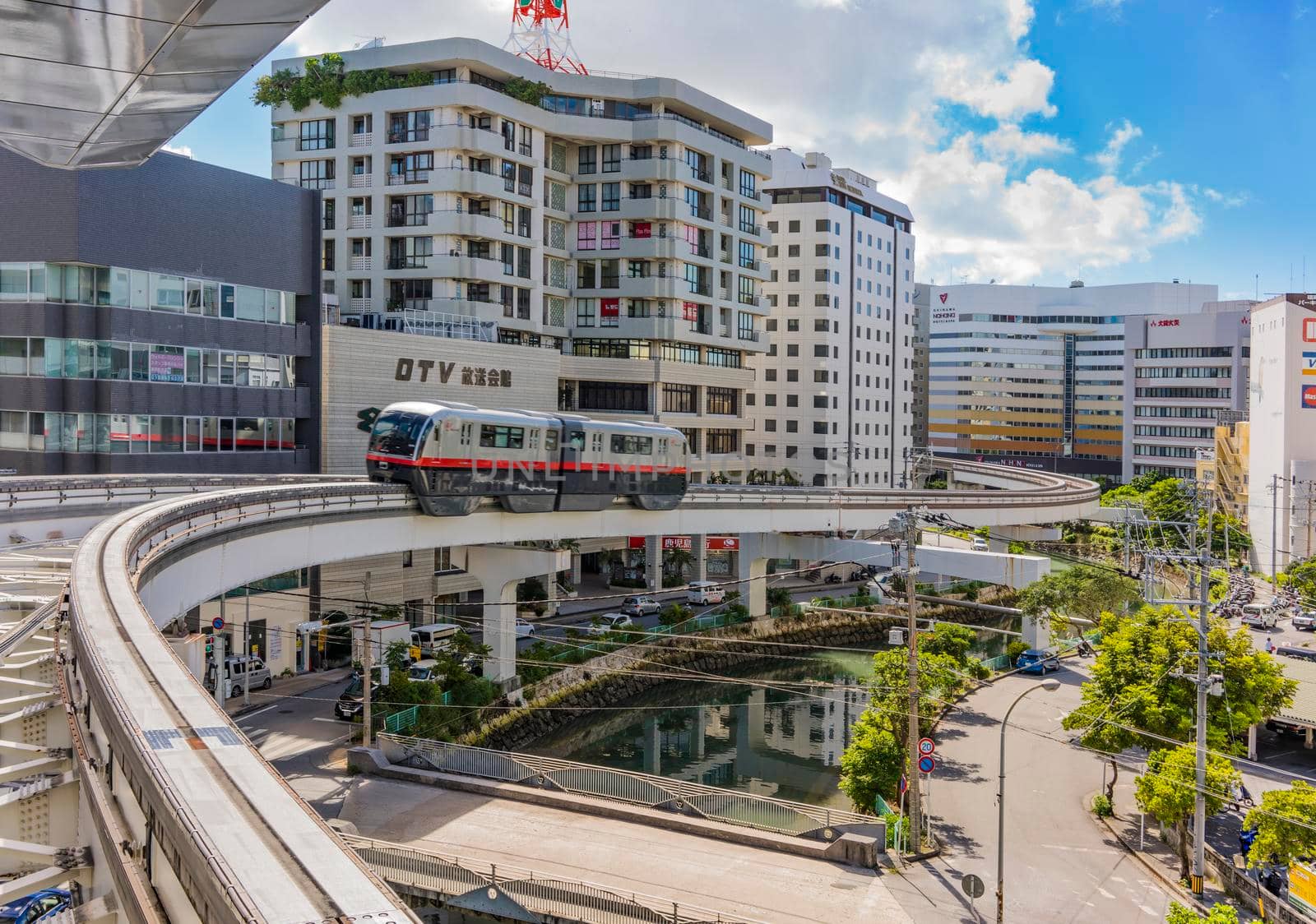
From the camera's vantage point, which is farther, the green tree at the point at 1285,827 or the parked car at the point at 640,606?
the parked car at the point at 640,606

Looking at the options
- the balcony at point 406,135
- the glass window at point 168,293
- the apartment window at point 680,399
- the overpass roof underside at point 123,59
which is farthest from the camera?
the apartment window at point 680,399

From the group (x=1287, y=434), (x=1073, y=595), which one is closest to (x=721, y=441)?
(x=1073, y=595)

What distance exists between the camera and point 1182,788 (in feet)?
75.2

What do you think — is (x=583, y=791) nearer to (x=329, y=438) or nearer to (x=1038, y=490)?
(x=329, y=438)

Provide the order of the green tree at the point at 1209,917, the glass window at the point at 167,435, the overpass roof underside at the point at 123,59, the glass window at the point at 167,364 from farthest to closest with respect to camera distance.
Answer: the glass window at the point at 167,435, the glass window at the point at 167,364, the green tree at the point at 1209,917, the overpass roof underside at the point at 123,59

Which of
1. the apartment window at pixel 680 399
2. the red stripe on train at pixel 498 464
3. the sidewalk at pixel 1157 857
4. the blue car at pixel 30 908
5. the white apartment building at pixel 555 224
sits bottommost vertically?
the sidewalk at pixel 1157 857

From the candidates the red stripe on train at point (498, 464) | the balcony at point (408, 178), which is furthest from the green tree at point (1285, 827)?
the balcony at point (408, 178)

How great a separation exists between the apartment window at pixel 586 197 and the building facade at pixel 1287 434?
45503mm

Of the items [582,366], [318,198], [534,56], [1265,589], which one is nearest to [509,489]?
[318,198]

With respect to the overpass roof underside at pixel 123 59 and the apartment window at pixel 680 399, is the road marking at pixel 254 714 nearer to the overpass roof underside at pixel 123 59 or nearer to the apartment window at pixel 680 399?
the overpass roof underside at pixel 123 59

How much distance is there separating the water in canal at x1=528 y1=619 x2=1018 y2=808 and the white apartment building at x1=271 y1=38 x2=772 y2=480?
1670cm

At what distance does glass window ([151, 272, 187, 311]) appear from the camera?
35.6 metres

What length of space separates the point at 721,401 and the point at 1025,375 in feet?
239

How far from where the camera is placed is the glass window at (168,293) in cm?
3562
